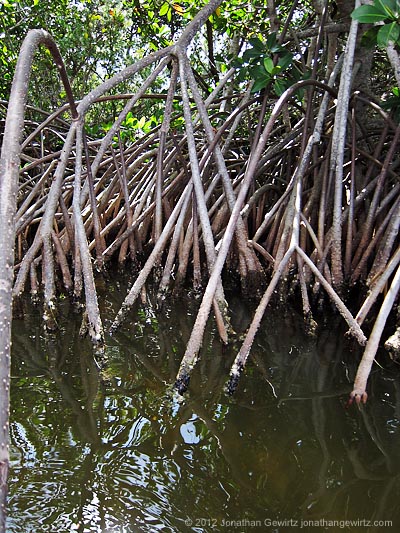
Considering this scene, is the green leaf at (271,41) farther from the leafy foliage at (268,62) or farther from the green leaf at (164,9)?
the green leaf at (164,9)

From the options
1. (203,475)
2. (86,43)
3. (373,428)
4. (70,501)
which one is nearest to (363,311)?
(373,428)

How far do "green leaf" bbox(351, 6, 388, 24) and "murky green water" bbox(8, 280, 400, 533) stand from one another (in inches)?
50.7

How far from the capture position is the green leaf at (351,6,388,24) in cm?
194

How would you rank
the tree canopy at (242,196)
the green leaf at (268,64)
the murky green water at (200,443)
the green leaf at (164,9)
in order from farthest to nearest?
the green leaf at (164,9) → the green leaf at (268,64) → the tree canopy at (242,196) → the murky green water at (200,443)

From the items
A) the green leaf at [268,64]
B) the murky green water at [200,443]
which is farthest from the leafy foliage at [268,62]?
the murky green water at [200,443]

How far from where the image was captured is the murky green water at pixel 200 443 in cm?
126

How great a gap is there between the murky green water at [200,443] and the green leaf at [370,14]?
1.29 metres

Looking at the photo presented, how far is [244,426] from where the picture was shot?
160 centimetres

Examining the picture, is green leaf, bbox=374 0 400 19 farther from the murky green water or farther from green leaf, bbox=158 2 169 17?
green leaf, bbox=158 2 169 17

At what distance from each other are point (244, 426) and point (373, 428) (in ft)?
1.30

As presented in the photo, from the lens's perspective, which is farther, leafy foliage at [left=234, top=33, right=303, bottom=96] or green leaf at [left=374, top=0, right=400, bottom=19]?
leafy foliage at [left=234, top=33, right=303, bottom=96]

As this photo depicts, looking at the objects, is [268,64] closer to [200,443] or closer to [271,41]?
[271,41]

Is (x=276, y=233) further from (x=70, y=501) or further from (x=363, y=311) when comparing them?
(x=70, y=501)

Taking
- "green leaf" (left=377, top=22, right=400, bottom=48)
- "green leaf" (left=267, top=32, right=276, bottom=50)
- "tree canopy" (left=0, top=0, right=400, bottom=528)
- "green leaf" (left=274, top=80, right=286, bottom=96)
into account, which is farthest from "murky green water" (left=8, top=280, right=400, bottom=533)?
"green leaf" (left=267, top=32, right=276, bottom=50)
